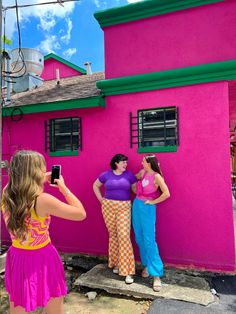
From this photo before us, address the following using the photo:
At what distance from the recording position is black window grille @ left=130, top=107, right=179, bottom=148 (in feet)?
16.3

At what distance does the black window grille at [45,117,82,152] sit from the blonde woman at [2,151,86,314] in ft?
11.4

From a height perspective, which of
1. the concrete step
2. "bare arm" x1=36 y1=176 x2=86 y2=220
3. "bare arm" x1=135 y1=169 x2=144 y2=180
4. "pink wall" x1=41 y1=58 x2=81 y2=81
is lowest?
the concrete step

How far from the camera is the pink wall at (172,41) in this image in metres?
4.71

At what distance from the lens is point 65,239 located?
18.9 feet

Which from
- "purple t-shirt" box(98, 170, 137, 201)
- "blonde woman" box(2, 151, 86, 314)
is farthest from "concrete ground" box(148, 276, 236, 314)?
"blonde woman" box(2, 151, 86, 314)

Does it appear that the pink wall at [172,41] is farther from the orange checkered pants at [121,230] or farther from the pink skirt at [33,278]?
the pink skirt at [33,278]

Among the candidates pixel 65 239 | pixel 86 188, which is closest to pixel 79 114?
pixel 86 188

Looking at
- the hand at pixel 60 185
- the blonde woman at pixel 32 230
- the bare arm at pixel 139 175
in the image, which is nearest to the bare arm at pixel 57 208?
the blonde woman at pixel 32 230

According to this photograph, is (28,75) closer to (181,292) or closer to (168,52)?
(168,52)

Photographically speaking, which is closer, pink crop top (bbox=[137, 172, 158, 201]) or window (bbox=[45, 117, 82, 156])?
pink crop top (bbox=[137, 172, 158, 201])

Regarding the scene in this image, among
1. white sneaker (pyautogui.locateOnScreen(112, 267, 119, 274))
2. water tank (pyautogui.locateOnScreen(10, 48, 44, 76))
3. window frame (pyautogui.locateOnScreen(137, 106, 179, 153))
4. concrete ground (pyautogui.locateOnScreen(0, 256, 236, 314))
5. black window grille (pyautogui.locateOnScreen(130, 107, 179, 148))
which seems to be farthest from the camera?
water tank (pyautogui.locateOnScreen(10, 48, 44, 76))

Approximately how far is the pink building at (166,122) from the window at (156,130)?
0.06ft

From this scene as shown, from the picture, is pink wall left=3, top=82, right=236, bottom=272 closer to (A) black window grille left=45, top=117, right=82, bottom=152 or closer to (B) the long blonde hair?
(A) black window grille left=45, top=117, right=82, bottom=152

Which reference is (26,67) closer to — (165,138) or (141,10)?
(141,10)
